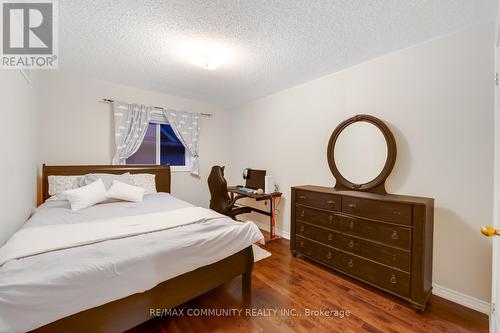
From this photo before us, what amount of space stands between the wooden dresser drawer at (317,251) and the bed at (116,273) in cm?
92

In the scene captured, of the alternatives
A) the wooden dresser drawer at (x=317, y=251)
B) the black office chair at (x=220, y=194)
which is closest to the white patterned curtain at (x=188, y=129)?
the black office chair at (x=220, y=194)

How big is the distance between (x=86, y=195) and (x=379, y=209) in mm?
3028

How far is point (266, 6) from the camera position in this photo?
1.55 m

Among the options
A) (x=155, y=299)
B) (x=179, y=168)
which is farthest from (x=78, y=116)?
(x=155, y=299)

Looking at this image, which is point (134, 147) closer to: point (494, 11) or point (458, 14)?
point (458, 14)

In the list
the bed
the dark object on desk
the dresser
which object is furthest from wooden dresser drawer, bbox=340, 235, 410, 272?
the dark object on desk

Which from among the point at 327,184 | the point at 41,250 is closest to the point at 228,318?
the point at 41,250

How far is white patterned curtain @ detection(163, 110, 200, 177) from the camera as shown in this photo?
3.68 metres

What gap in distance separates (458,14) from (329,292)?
2510mm

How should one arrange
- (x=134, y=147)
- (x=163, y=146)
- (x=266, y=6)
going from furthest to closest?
(x=163, y=146)
(x=134, y=147)
(x=266, y=6)

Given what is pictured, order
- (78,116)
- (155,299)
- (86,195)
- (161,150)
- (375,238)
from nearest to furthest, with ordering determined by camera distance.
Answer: (155,299) → (375,238) → (86,195) → (78,116) → (161,150)

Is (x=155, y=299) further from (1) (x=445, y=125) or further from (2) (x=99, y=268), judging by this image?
(1) (x=445, y=125)

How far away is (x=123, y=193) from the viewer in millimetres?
2578

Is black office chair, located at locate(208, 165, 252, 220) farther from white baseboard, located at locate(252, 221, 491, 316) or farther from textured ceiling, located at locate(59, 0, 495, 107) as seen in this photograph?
white baseboard, located at locate(252, 221, 491, 316)
